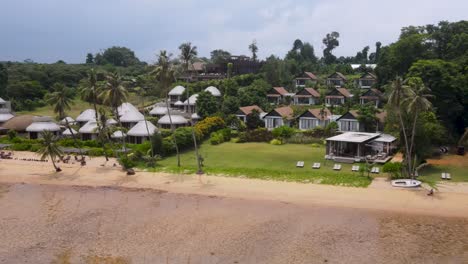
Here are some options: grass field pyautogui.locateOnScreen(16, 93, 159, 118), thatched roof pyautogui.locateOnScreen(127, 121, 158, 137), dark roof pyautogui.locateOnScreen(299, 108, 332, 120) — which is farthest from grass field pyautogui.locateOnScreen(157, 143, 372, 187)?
grass field pyautogui.locateOnScreen(16, 93, 159, 118)

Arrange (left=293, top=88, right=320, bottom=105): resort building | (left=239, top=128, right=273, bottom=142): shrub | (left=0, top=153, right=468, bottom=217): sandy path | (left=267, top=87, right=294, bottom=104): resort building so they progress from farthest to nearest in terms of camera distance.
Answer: (left=267, top=87, right=294, bottom=104): resort building
(left=293, top=88, right=320, bottom=105): resort building
(left=239, top=128, right=273, bottom=142): shrub
(left=0, top=153, right=468, bottom=217): sandy path

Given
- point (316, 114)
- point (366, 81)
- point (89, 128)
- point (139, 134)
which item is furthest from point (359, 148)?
point (366, 81)

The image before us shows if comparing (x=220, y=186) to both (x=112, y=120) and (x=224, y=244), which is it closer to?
(x=224, y=244)

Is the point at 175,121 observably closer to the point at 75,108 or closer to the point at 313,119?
the point at 313,119

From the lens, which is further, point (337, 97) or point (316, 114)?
point (337, 97)

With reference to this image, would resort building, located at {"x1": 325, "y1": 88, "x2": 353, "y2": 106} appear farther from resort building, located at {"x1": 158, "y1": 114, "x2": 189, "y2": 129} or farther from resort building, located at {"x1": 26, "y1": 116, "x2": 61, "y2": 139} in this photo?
resort building, located at {"x1": 26, "y1": 116, "x2": 61, "y2": 139}

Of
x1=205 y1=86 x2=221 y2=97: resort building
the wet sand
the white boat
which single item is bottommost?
the wet sand

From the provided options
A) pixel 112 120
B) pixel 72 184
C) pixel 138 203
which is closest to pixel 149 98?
pixel 112 120

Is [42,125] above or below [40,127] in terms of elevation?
above
